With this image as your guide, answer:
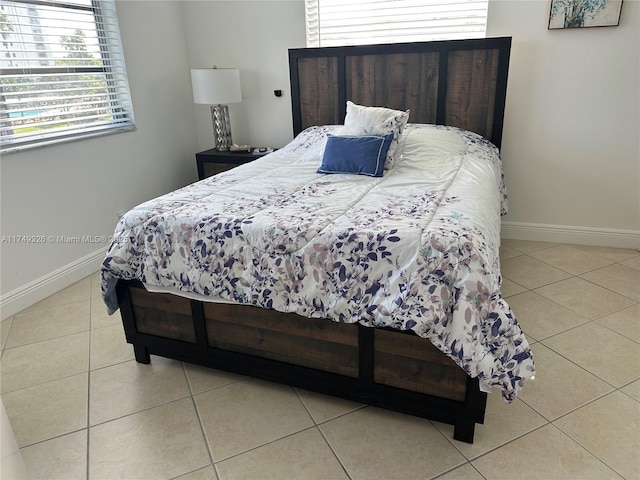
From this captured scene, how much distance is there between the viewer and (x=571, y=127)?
3.18m

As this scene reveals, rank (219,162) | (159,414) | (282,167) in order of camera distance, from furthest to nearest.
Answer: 1. (219,162)
2. (282,167)
3. (159,414)

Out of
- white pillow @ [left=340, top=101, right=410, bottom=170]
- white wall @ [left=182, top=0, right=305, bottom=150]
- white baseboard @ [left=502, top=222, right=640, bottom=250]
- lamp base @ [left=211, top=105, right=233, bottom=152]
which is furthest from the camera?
lamp base @ [left=211, top=105, right=233, bottom=152]

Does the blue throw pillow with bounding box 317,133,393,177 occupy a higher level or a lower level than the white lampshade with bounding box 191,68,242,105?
lower

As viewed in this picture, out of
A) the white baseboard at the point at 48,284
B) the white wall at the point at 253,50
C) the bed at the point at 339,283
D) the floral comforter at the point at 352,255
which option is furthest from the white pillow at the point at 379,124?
the white baseboard at the point at 48,284

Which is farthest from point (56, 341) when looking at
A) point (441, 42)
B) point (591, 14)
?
point (591, 14)

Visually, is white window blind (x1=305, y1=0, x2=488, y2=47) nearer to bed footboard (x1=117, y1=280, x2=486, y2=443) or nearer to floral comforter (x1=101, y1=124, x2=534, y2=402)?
floral comforter (x1=101, y1=124, x2=534, y2=402)

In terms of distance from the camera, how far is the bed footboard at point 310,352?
1.60 meters

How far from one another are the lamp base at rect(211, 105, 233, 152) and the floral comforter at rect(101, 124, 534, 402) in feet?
5.45

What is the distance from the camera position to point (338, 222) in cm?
172

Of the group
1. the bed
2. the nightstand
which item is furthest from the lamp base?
the bed

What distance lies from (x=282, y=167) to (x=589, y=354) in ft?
6.19

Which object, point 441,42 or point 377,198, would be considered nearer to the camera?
point 377,198

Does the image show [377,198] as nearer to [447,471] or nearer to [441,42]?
[447,471]

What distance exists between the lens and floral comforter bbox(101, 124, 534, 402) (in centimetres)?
146
